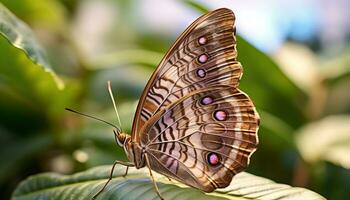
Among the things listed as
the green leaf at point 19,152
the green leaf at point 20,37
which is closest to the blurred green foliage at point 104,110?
the green leaf at point 19,152

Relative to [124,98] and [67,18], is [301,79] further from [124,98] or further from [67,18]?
[67,18]

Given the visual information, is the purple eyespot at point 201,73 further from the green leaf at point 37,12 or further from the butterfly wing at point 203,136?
the green leaf at point 37,12

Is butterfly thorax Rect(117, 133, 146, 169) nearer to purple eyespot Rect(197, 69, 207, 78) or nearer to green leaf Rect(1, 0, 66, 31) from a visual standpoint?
purple eyespot Rect(197, 69, 207, 78)

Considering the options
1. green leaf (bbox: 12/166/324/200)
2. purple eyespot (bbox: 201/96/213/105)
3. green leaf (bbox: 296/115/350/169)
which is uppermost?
purple eyespot (bbox: 201/96/213/105)

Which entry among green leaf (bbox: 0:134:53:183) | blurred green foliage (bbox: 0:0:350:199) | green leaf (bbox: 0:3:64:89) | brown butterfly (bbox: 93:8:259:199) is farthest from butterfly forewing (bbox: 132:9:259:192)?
green leaf (bbox: 0:134:53:183)

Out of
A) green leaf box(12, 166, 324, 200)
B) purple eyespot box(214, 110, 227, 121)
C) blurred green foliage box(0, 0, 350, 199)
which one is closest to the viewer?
green leaf box(12, 166, 324, 200)

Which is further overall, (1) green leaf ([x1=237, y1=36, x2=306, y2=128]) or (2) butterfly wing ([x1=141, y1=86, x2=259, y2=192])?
(1) green leaf ([x1=237, y1=36, x2=306, y2=128])

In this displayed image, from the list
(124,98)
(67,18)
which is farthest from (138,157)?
(67,18)

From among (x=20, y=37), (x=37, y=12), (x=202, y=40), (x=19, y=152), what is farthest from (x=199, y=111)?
(x=37, y=12)
